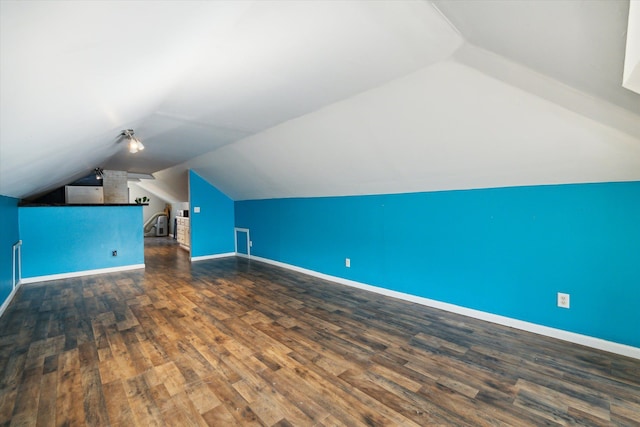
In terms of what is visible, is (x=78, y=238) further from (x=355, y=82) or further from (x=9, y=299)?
(x=355, y=82)

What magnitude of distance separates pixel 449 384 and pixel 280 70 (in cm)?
246

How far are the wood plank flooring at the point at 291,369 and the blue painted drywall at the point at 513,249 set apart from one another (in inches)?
11.3

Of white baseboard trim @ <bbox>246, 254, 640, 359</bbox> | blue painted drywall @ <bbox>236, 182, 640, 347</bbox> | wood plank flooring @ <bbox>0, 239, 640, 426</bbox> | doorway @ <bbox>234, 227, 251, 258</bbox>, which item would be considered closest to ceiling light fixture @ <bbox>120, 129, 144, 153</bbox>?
wood plank flooring @ <bbox>0, 239, 640, 426</bbox>

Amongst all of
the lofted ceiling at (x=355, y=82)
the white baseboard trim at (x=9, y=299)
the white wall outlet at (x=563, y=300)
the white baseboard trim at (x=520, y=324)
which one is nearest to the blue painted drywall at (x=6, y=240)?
the white baseboard trim at (x=9, y=299)

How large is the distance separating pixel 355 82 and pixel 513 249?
7.15 feet

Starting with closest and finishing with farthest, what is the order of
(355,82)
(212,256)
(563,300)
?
(355,82) < (563,300) < (212,256)

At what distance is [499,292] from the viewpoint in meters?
2.78

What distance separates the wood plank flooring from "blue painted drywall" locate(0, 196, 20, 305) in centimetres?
30

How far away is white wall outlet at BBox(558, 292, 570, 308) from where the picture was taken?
2.42m

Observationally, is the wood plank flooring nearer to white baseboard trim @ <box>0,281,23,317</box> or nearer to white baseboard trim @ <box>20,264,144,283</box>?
white baseboard trim @ <box>0,281,23,317</box>

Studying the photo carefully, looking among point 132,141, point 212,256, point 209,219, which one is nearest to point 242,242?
point 212,256

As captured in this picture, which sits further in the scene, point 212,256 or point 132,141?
point 212,256

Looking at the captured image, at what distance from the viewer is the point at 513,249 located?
8.84ft

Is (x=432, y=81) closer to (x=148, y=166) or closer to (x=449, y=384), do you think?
(x=449, y=384)
